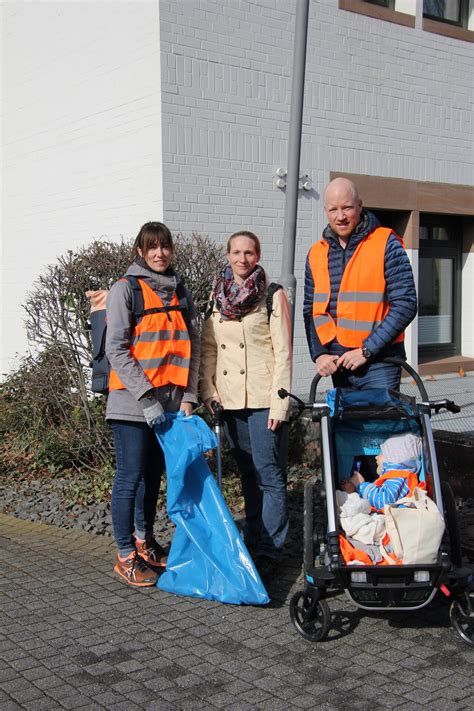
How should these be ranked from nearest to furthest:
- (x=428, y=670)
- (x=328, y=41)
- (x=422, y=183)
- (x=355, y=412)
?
(x=428, y=670) → (x=355, y=412) → (x=328, y=41) → (x=422, y=183)

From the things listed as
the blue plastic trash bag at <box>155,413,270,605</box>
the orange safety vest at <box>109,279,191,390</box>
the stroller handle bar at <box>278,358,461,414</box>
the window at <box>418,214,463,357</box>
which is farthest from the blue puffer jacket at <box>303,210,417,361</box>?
the window at <box>418,214,463,357</box>

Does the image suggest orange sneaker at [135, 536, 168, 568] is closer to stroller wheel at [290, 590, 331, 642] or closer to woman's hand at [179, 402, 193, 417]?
woman's hand at [179, 402, 193, 417]

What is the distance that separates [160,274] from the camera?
533 cm

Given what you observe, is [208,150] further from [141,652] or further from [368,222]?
[141,652]

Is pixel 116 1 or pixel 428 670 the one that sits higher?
pixel 116 1

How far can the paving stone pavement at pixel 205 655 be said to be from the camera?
3869mm

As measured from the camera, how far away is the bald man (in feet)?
16.2

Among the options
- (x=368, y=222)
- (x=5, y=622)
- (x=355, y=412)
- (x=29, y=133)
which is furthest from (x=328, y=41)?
(x=5, y=622)

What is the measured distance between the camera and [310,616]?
4.49m

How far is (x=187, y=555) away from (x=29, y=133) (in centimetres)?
833

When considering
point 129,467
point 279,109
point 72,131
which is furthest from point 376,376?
point 72,131

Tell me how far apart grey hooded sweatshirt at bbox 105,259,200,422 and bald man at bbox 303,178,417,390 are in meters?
0.86

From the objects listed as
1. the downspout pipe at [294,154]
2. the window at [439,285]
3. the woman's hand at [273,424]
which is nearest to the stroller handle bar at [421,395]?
the woman's hand at [273,424]

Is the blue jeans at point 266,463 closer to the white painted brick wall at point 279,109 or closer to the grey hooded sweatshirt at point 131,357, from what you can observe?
the grey hooded sweatshirt at point 131,357
